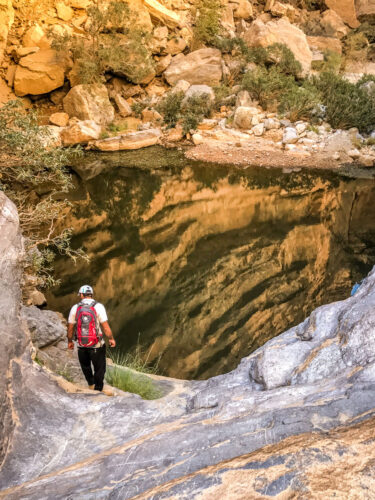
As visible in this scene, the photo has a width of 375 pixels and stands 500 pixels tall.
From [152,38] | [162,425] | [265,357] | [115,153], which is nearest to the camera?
[162,425]

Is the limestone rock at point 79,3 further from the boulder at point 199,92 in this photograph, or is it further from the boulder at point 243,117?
the boulder at point 243,117

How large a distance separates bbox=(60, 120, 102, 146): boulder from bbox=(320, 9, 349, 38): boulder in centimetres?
2280

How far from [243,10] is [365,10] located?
11.1m

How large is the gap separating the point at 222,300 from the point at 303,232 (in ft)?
13.4

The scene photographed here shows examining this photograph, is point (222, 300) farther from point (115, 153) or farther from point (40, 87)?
point (40, 87)

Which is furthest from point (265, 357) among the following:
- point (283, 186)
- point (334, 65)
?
point (334, 65)

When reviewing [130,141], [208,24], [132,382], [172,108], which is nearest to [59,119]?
[130,141]

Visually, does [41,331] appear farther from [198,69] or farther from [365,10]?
[365,10]

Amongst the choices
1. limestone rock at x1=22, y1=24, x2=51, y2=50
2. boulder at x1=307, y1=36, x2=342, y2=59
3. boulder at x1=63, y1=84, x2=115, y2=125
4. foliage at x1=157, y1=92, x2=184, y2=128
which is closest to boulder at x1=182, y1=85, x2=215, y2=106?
foliage at x1=157, y1=92, x2=184, y2=128

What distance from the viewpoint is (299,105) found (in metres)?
19.6

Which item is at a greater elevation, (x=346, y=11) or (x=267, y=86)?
(x=346, y=11)

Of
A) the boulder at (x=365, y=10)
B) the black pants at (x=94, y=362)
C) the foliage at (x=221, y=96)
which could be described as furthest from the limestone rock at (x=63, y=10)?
the boulder at (x=365, y=10)

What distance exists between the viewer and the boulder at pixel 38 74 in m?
19.9

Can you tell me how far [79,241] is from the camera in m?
9.85
